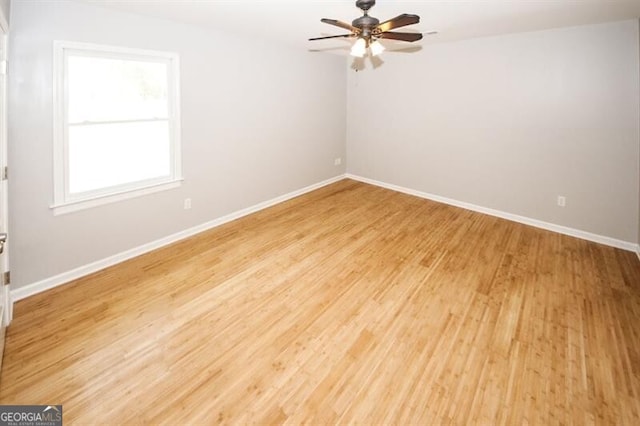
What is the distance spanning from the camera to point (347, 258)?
11.8 feet

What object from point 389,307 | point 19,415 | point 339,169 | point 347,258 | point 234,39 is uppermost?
point 234,39

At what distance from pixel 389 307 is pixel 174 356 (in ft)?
5.55

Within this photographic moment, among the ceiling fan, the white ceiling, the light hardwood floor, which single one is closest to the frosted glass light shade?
the ceiling fan

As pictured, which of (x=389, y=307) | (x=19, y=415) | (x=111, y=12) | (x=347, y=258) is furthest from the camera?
(x=347, y=258)

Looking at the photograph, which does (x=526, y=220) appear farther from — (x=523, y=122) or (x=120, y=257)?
(x=120, y=257)

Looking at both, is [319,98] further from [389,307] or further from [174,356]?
[174,356]

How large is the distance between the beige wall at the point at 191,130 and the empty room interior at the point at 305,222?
2 centimetres

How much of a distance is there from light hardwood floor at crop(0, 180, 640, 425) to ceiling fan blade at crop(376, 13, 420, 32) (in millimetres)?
2222

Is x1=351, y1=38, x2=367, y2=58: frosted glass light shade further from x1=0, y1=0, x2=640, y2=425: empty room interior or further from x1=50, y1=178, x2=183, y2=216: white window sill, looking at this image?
x1=50, y1=178, x2=183, y2=216: white window sill

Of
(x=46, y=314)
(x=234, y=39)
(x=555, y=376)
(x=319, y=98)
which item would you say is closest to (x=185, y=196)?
(x=46, y=314)

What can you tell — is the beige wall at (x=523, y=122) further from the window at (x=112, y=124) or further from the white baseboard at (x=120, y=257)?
the window at (x=112, y=124)

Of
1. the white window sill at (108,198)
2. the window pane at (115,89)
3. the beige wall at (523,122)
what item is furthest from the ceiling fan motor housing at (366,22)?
the beige wall at (523,122)

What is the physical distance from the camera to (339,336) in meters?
2.39

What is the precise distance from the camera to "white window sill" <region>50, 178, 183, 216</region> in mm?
2914
